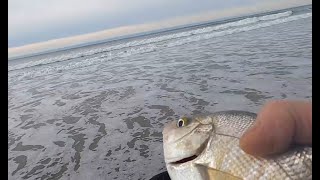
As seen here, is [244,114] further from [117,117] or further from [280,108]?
[117,117]

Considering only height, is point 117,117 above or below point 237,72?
below

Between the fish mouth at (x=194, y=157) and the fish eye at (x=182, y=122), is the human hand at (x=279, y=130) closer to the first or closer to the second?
the fish mouth at (x=194, y=157)

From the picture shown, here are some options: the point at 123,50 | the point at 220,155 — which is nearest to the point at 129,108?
the point at 220,155

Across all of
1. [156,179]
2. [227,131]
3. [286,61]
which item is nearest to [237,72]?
[286,61]

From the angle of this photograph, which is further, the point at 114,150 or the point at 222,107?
the point at 222,107

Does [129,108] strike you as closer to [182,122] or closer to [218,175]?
[182,122]

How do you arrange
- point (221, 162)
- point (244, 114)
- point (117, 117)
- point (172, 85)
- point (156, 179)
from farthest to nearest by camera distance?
point (172, 85)
point (117, 117)
point (156, 179)
point (244, 114)
point (221, 162)
